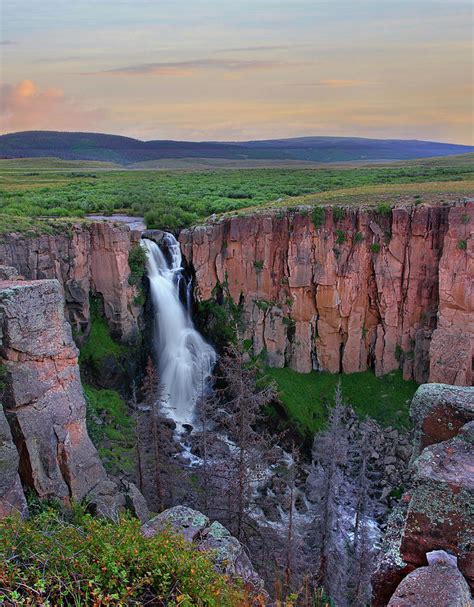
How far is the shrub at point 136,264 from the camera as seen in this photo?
35.1 metres

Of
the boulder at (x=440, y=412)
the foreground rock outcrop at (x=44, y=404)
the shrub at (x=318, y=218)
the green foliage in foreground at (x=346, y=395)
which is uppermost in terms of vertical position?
the shrub at (x=318, y=218)

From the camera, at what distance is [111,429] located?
27672 millimetres

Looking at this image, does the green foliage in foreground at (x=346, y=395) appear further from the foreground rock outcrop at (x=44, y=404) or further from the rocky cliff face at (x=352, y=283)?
the foreground rock outcrop at (x=44, y=404)

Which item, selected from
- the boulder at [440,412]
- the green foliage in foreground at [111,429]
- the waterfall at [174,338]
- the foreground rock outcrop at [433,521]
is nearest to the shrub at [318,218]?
the waterfall at [174,338]

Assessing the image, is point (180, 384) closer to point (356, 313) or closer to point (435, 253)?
point (356, 313)

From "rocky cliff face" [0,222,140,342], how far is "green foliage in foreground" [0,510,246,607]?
24.9 m

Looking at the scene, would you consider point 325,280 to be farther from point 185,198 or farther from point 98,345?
point 185,198

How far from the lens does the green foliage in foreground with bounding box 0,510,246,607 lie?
7.14 metres

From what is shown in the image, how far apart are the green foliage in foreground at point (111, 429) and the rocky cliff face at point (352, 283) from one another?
10.2 meters

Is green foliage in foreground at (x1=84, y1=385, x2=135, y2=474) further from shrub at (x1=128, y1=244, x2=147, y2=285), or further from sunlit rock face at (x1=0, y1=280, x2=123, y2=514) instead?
shrub at (x1=128, y1=244, x2=147, y2=285)

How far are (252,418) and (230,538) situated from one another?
5.54m

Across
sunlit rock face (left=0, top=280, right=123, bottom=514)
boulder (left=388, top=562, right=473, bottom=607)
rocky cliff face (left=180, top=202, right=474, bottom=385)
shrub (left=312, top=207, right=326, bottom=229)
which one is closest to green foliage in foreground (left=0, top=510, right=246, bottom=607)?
boulder (left=388, top=562, right=473, bottom=607)

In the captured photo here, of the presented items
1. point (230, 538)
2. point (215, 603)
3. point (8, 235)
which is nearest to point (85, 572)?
point (215, 603)

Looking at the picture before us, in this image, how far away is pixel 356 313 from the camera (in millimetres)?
36406
